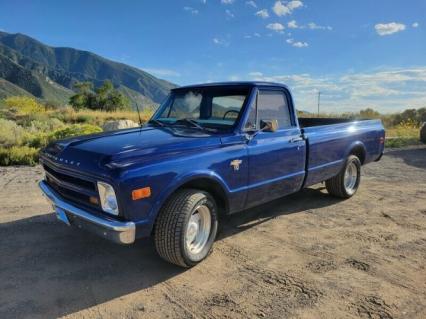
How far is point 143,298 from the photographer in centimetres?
321

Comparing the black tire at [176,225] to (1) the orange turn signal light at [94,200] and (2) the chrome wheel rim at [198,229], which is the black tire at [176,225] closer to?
(2) the chrome wheel rim at [198,229]

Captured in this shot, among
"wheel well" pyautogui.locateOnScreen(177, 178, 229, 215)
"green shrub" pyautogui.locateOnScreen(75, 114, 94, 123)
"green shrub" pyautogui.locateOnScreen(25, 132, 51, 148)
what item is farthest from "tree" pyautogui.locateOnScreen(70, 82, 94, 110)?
"wheel well" pyautogui.locateOnScreen(177, 178, 229, 215)

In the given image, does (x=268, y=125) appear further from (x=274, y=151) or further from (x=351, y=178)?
(x=351, y=178)

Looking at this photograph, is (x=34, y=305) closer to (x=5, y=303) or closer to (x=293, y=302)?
(x=5, y=303)

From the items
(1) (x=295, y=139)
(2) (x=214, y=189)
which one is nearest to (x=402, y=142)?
(1) (x=295, y=139)

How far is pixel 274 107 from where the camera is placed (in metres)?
4.79

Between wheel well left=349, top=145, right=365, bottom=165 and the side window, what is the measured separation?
6.35ft

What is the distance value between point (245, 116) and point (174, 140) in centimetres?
102

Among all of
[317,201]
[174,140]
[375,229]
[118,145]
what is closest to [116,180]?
[118,145]

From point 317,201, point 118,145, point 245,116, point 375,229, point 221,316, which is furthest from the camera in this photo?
point 317,201

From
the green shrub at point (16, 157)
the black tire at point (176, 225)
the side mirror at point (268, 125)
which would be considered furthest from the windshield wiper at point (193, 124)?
the green shrub at point (16, 157)

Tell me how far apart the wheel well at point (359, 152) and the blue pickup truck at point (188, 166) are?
951 millimetres

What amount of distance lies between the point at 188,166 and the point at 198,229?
0.81 m

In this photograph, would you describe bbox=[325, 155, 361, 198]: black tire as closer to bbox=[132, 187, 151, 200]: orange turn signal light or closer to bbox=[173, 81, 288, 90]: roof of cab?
bbox=[173, 81, 288, 90]: roof of cab
